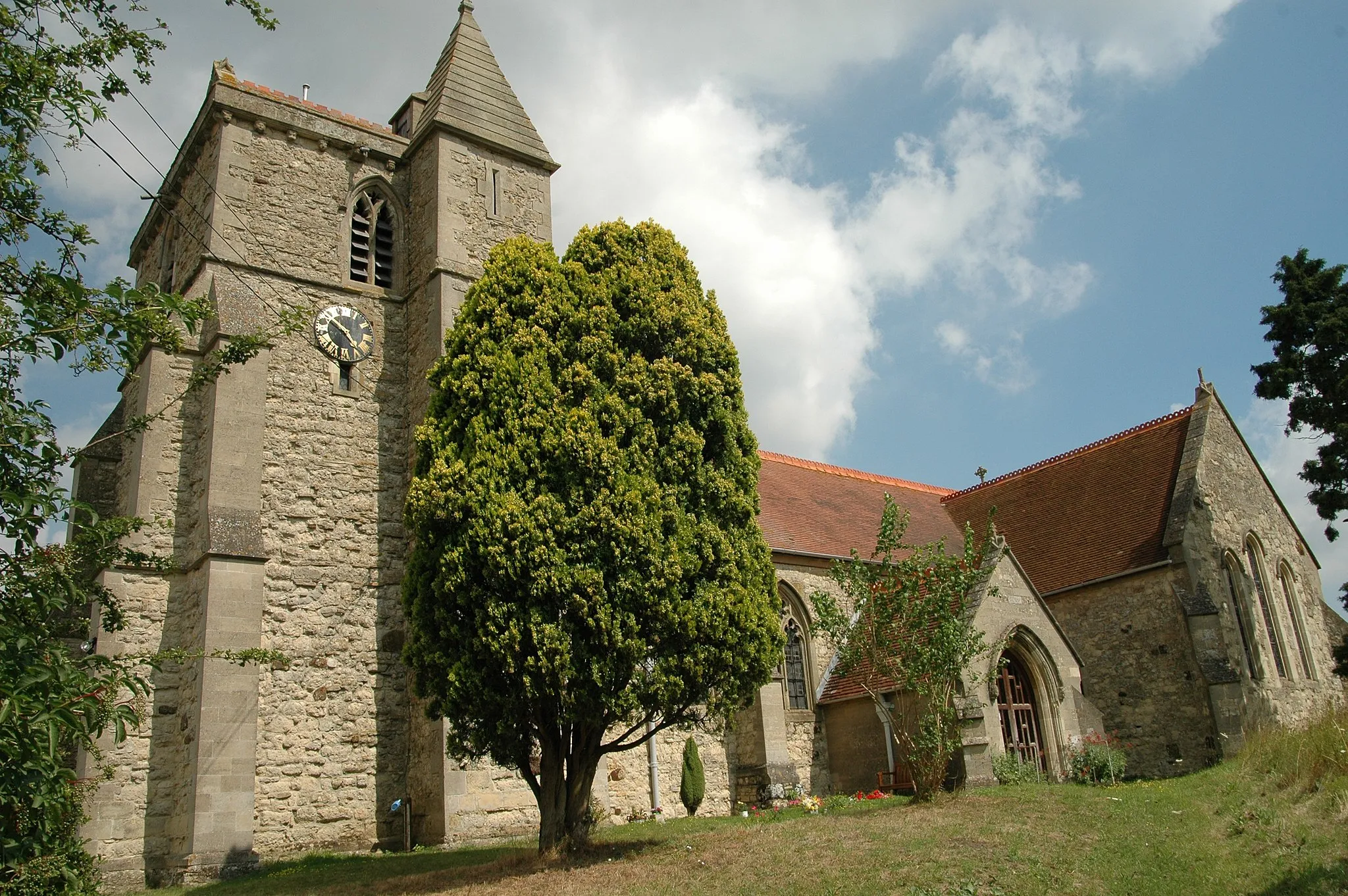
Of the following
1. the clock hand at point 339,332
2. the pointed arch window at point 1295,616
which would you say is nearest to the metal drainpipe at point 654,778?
the clock hand at point 339,332

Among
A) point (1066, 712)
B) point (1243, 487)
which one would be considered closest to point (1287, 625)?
point (1243, 487)

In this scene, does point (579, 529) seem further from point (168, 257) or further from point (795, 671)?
point (168, 257)

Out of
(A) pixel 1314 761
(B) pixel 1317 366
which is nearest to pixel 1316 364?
(B) pixel 1317 366

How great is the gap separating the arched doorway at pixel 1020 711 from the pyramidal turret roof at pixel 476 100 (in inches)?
531

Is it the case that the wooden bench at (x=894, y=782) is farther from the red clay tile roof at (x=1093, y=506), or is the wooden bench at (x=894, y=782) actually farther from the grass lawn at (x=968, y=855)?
the red clay tile roof at (x=1093, y=506)

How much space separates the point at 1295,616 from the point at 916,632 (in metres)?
15.2

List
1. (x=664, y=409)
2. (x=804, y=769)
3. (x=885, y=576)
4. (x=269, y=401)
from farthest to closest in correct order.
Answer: (x=804, y=769) → (x=269, y=401) → (x=885, y=576) → (x=664, y=409)

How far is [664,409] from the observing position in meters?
12.8

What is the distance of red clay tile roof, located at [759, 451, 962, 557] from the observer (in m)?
23.0

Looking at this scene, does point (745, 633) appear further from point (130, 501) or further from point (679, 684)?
point (130, 501)

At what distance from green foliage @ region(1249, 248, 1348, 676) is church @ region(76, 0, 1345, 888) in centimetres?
255

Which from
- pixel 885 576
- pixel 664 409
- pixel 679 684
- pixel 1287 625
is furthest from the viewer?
pixel 1287 625

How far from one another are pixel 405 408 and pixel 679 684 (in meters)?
8.85

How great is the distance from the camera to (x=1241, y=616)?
73.5 feet
